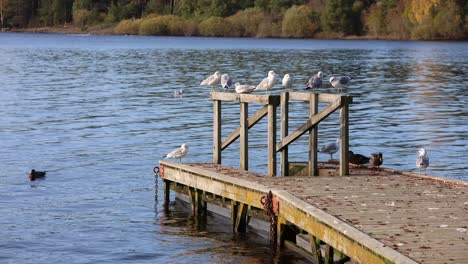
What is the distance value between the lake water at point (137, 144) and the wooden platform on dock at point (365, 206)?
0.88 metres

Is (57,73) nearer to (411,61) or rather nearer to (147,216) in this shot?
(411,61)

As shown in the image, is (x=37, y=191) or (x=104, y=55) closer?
(x=37, y=191)

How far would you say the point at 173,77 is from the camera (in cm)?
6266

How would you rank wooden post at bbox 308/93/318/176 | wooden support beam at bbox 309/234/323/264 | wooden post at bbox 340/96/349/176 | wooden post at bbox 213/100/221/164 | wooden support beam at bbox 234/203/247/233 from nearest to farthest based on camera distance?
1. wooden support beam at bbox 309/234/323/264
2. wooden support beam at bbox 234/203/247/233
3. wooden post at bbox 340/96/349/176
4. wooden post at bbox 308/93/318/176
5. wooden post at bbox 213/100/221/164

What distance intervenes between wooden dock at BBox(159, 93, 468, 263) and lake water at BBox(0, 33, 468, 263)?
0.61 m

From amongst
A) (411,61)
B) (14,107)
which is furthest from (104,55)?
(14,107)

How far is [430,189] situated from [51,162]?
1265 centimetres

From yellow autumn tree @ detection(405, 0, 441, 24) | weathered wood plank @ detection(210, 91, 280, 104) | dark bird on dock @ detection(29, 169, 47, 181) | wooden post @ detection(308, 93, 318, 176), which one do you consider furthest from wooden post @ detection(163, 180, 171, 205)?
yellow autumn tree @ detection(405, 0, 441, 24)

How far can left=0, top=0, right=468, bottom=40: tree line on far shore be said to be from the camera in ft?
453

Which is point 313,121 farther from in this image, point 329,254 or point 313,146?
point 329,254

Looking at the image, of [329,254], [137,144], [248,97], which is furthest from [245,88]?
[137,144]

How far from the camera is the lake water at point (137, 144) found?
737 inches

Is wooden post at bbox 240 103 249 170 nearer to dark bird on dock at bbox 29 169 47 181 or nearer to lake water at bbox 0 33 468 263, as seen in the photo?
lake water at bbox 0 33 468 263

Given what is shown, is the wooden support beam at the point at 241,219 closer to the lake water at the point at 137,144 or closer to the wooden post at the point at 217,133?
the lake water at the point at 137,144
